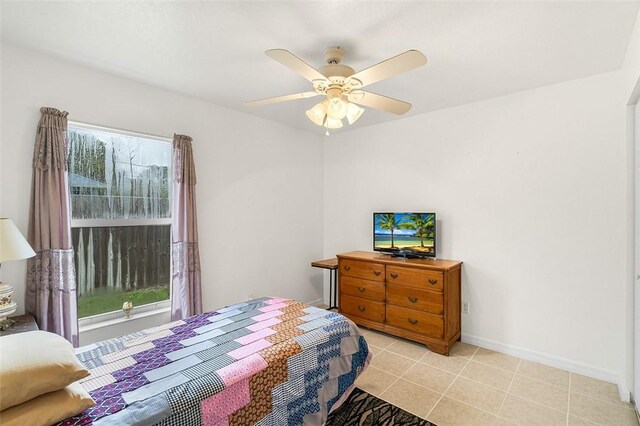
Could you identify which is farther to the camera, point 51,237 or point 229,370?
point 51,237

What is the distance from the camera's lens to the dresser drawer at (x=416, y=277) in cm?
301

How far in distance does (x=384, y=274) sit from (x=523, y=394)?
154 centimetres

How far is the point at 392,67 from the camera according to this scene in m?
1.75

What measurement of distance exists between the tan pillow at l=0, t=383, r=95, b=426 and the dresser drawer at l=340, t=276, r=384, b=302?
2752mm

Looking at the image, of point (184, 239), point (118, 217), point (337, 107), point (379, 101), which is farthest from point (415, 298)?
point (118, 217)

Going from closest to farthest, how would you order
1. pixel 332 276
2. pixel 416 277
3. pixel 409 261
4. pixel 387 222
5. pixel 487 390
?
pixel 487 390, pixel 416 277, pixel 409 261, pixel 387 222, pixel 332 276

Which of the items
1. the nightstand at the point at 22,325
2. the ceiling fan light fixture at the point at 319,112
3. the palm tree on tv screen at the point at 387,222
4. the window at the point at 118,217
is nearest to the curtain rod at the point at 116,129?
the window at the point at 118,217

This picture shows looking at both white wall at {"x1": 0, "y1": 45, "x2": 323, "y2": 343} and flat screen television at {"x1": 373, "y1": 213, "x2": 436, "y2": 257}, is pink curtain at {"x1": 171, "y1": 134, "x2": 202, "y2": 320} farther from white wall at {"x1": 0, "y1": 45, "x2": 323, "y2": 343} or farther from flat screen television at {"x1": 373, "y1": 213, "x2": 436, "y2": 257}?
flat screen television at {"x1": 373, "y1": 213, "x2": 436, "y2": 257}

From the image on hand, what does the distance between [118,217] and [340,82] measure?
7.64ft

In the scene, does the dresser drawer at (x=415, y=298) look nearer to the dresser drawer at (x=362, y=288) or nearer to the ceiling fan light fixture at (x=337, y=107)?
the dresser drawer at (x=362, y=288)

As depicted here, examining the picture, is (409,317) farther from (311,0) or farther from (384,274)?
(311,0)

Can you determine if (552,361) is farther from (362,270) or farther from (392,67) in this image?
(392,67)

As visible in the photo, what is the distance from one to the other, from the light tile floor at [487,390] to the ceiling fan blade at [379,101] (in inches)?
87.5

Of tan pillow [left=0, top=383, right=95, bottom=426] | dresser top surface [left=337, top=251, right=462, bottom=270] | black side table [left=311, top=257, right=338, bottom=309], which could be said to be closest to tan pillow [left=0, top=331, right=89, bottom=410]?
tan pillow [left=0, top=383, right=95, bottom=426]
